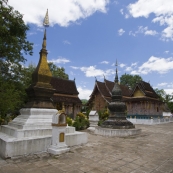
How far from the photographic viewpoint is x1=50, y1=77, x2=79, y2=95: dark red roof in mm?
29741

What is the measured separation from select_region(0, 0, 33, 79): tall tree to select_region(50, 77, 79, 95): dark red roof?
1691 centimetres

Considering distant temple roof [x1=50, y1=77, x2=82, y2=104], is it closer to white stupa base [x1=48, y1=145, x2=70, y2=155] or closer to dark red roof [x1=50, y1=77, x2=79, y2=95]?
dark red roof [x1=50, y1=77, x2=79, y2=95]

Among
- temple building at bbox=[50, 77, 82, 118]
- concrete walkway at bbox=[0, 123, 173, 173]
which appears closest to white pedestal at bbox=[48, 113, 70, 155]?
concrete walkway at bbox=[0, 123, 173, 173]

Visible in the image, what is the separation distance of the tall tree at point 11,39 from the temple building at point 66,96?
14.8 meters

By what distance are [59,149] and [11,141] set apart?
176 centimetres

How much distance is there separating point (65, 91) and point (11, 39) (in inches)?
839

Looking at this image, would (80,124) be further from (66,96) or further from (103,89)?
(103,89)

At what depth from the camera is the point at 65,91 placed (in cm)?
3028

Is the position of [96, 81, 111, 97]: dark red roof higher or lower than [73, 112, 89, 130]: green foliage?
higher

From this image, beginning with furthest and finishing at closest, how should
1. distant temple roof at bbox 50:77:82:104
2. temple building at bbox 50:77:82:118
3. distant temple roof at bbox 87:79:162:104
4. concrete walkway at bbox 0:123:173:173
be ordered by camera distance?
distant temple roof at bbox 87:79:162:104, distant temple roof at bbox 50:77:82:104, temple building at bbox 50:77:82:118, concrete walkway at bbox 0:123:173:173

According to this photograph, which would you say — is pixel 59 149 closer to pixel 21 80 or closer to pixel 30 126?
pixel 30 126

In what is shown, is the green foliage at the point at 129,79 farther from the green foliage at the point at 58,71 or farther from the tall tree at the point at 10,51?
the tall tree at the point at 10,51

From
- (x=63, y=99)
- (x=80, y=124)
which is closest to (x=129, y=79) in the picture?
(x=63, y=99)

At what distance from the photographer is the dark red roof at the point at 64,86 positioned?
29741mm
